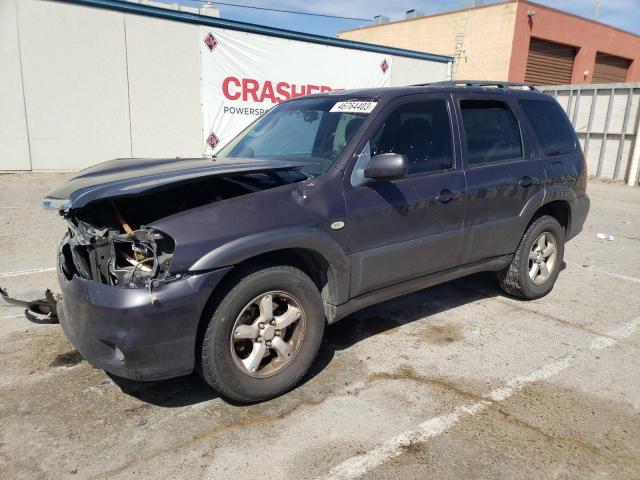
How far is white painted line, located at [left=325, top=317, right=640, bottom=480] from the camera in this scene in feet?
8.40

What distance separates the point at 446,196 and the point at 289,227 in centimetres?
146

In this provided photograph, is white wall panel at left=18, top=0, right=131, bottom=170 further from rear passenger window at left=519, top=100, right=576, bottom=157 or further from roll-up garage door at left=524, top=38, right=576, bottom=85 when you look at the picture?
roll-up garage door at left=524, top=38, right=576, bottom=85

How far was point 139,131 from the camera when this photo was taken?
503 inches

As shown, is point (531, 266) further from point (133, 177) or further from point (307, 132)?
point (133, 177)

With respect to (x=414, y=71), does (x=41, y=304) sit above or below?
below

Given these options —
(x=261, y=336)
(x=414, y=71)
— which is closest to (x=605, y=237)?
(x=261, y=336)

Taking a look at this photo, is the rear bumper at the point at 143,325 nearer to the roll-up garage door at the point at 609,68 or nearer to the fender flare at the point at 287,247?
the fender flare at the point at 287,247

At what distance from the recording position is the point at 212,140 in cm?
1384

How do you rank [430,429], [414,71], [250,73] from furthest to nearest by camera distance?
1. [414,71]
2. [250,73]
3. [430,429]

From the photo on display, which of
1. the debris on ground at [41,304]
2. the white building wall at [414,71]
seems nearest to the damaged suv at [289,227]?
the debris on ground at [41,304]

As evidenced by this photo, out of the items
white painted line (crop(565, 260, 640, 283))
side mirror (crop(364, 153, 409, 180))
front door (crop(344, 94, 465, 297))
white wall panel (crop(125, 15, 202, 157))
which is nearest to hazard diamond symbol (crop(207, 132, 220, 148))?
white wall panel (crop(125, 15, 202, 157))

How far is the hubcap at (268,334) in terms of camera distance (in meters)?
3.00

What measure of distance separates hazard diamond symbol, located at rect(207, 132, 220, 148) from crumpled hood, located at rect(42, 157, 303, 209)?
10412 mm

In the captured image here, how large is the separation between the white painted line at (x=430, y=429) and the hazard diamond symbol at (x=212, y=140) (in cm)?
1160
